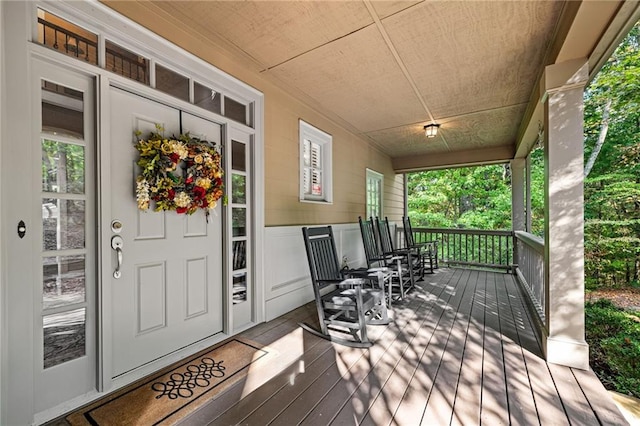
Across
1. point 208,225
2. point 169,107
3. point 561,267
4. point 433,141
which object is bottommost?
point 561,267

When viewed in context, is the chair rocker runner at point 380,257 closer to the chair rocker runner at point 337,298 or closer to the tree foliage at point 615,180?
the chair rocker runner at point 337,298

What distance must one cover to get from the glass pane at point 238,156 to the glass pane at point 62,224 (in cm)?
130

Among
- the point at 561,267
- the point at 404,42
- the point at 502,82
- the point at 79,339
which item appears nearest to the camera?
the point at 79,339

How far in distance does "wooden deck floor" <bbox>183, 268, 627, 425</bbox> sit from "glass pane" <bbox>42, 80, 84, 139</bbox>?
191 cm

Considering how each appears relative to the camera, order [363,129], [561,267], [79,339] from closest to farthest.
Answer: [79,339] < [561,267] < [363,129]

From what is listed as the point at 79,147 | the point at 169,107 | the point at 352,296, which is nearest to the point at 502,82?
the point at 352,296

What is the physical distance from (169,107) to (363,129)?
343 cm

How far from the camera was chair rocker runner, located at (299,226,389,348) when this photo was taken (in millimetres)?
2518

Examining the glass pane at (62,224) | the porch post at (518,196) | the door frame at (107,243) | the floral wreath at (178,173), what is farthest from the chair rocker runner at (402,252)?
the glass pane at (62,224)

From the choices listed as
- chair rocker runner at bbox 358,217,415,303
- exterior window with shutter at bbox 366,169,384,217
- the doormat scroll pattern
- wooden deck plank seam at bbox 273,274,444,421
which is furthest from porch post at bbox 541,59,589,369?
exterior window with shutter at bbox 366,169,384,217

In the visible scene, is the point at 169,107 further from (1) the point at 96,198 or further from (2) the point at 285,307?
(2) the point at 285,307

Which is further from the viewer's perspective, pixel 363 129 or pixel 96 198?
pixel 363 129

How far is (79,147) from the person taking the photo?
5.81 ft

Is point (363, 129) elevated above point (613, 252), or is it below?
above
